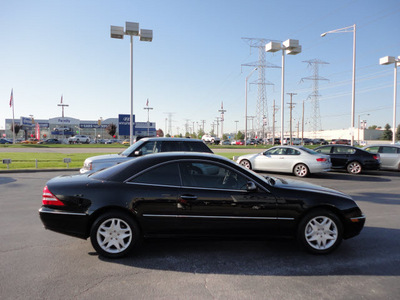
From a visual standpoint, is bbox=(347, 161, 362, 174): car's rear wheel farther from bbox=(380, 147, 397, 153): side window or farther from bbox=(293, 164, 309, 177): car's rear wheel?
bbox=(293, 164, 309, 177): car's rear wheel

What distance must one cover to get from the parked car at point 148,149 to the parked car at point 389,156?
1149 centimetres

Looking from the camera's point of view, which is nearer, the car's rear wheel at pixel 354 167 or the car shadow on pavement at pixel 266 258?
the car shadow on pavement at pixel 266 258

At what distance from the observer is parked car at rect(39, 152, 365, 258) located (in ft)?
13.0

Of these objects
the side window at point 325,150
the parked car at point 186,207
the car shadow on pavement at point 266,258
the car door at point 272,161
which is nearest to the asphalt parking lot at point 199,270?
the car shadow on pavement at point 266,258

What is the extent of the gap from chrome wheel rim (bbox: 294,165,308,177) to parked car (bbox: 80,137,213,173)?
5799 mm

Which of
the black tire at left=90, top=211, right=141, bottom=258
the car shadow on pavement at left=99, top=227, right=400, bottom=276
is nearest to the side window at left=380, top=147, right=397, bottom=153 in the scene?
the car shadow on pavement at left=99, top=227, right=400, bottom=276

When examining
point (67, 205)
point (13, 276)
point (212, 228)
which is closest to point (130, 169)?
point (67, 205)

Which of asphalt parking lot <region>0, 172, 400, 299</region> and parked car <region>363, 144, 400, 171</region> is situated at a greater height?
parked car <region>363, 144, 400, 171</region>

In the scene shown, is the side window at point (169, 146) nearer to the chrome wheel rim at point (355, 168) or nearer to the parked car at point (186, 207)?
the parked car at point (186, 207)

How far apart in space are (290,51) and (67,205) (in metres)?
19.5

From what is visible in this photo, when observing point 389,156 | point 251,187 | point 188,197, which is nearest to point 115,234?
point 188,197

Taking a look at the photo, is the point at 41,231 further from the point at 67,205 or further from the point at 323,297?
the point at 323,297

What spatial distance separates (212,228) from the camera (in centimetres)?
401

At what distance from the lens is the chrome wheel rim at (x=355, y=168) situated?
561 inches
